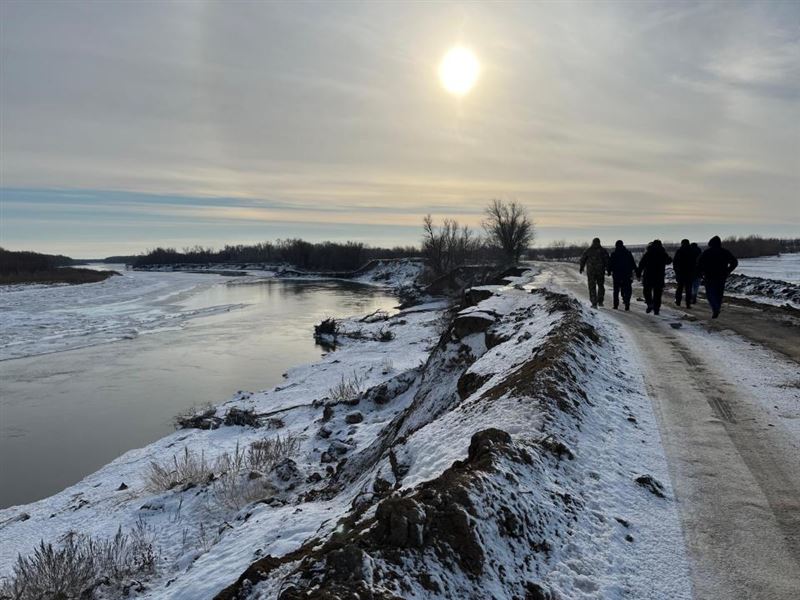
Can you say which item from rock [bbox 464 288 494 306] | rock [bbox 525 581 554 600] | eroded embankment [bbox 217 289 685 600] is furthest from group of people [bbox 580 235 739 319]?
rock [bbox 525 581 554 600]

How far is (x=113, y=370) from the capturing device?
74.9ft

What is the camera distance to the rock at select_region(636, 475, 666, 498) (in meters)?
4.04

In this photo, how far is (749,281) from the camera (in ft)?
70.8

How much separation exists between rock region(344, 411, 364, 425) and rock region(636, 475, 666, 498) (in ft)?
30.0

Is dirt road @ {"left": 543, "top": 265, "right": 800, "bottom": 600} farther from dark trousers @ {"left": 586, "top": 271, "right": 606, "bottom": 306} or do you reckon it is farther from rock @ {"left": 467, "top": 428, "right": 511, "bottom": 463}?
→ dark trousers @ {"left": 586, "top": 271, "right": 606, "bottom": 306}

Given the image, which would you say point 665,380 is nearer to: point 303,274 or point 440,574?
point 440,574

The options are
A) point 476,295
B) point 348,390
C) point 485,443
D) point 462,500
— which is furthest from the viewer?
point 476,295

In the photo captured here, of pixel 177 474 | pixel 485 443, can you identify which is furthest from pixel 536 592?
pixel 177 474

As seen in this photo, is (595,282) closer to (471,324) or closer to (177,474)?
(471,324)

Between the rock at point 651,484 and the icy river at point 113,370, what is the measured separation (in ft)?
41.8

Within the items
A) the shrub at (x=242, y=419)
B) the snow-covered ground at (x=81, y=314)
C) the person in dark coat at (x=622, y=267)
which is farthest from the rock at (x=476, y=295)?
the snow-covered ground at (x=81, y=314)

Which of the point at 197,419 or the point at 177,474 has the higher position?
the point at 177,474

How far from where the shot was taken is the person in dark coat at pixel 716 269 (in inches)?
470

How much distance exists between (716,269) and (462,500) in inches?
452
